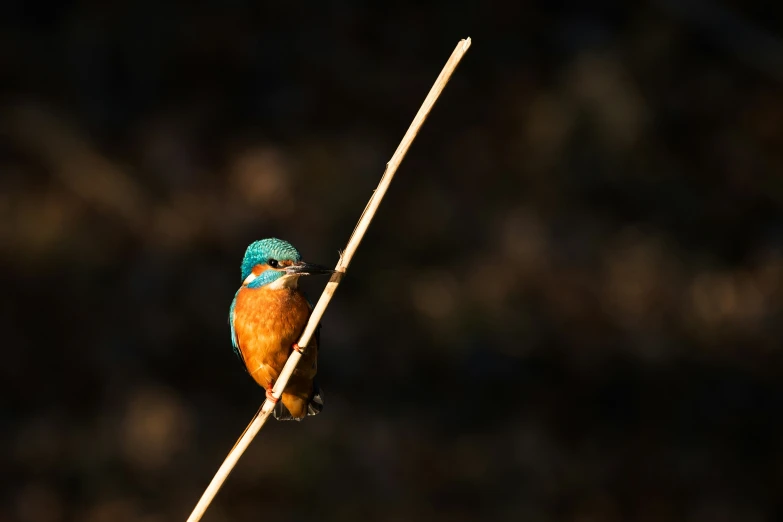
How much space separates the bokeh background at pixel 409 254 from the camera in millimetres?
6816

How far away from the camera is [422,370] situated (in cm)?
732

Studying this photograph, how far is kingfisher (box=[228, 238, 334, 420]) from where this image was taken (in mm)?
1586

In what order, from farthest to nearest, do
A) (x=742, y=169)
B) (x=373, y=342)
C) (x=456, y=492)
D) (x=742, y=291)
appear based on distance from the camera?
1. (x=742, y=169)
2. (x=742, y=291)
3. (x=373, y=342)
4. (x=456, y=492)

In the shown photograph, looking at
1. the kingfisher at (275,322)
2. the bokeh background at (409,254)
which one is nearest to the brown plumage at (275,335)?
the kingfisher at (275,322)

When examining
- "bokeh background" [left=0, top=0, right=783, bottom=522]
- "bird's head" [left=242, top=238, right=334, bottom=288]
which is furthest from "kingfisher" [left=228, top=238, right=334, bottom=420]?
"bokeh background" [left=0, top=0, right=783, bottom=522]

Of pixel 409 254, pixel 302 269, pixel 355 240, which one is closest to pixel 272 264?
pixel 302 269

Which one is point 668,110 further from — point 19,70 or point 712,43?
point 19,70

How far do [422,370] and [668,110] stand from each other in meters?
3.46

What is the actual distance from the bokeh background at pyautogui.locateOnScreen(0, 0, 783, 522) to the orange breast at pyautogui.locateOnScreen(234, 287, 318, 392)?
188 inches

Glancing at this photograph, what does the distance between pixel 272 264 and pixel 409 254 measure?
6.21m

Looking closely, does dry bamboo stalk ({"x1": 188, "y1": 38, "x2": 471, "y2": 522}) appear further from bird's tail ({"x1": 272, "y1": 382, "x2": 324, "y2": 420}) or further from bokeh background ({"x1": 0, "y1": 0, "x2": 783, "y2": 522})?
bokeh background ({"x1": 0, "y1": 0, "x2": 783, "y2": 522})

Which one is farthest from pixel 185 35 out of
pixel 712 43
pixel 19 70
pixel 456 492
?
pixel 712 43

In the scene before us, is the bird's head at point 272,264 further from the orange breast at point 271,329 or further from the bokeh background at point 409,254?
the bokeh background at point 409,254

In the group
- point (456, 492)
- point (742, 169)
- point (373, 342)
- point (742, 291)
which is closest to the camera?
point (456, 492)
